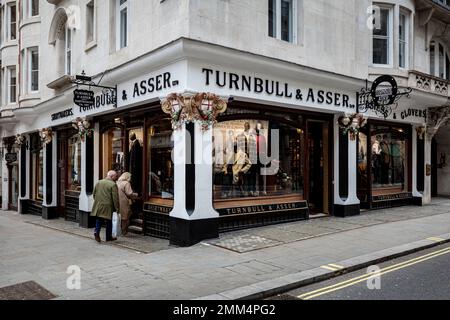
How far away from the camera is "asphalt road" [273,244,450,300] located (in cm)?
555

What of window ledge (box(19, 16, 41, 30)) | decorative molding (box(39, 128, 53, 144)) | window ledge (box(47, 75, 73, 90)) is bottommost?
decorative molding (box(39, 128, 53, 144))

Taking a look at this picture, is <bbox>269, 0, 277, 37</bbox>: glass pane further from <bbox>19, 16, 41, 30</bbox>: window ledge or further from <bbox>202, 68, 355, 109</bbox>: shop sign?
<bbox>19, 16, 41, 30</bbox>: window ledge

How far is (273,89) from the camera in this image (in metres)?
10.2

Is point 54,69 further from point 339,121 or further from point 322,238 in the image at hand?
point 322,238

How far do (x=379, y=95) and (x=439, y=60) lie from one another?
704cm

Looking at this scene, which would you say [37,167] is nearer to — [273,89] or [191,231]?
[191,231]

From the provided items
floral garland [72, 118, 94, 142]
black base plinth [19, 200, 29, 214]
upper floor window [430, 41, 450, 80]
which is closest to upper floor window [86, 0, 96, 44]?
floral garland [72, 118, 94, 142]

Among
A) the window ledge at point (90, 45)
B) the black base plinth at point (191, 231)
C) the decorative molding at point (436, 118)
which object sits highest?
the window ledge at point (90, 45)

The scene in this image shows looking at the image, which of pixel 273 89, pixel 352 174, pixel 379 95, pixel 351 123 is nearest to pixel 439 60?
pixel 379 95

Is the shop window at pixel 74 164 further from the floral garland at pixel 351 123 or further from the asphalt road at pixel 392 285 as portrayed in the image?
the asphalt road at pixel 392 285

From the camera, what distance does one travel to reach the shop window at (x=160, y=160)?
10.1 meters

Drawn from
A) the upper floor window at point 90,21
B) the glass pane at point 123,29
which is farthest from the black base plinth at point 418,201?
the upper floor window at point 90,21

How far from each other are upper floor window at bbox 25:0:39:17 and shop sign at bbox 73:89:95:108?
882 cm

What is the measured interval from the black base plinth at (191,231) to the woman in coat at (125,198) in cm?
185
